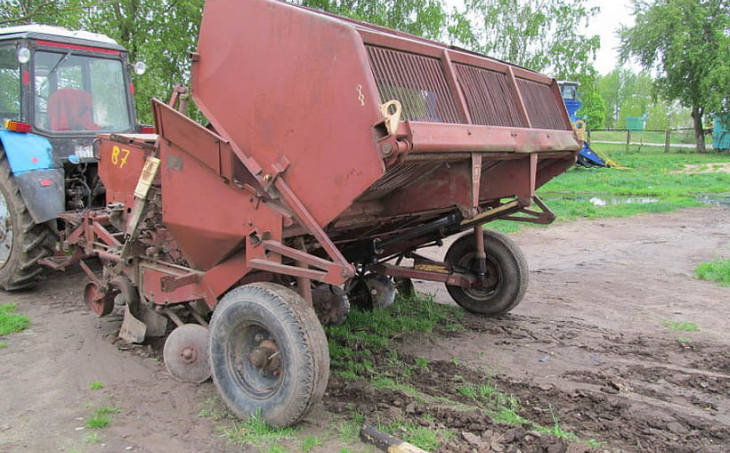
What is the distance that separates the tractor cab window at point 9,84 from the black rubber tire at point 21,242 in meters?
0.48

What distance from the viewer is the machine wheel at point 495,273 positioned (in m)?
5.21

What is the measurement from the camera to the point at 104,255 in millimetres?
4609

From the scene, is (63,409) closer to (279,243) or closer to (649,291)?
(279,243)

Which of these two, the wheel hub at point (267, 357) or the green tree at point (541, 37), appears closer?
the wheel hub at point (267, 357)

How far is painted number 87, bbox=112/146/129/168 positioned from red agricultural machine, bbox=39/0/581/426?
0.06 ft

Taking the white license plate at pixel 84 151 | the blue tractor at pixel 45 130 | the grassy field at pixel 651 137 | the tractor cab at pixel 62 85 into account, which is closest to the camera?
the blue tractor at pixel 45 130

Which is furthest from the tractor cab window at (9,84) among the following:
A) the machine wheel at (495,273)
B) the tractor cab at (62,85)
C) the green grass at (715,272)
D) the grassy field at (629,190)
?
the green grass at (715,272)

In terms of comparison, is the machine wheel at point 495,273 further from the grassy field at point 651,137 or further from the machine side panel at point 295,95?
the grassy field at point 651,137

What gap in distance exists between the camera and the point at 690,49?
91.8ft

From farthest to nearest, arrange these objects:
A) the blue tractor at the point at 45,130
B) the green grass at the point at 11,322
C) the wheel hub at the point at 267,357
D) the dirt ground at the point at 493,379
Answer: the blue tractor at the point at 45,130 → the green grass at the point at 11,322 → the wheel hub at the point at 267,357 → the dirt ground at the point at 493,379

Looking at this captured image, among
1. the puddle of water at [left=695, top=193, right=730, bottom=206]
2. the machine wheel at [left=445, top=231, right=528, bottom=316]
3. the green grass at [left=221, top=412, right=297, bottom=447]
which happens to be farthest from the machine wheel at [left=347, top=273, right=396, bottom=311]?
the puddle of water at [left=695, top=193, right=730, bottom=206]

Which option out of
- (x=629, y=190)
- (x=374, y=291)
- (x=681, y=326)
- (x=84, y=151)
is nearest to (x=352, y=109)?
(x=374, y=291)

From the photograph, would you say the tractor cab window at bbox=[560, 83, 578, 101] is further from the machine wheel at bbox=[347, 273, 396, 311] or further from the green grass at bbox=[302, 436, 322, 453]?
the green grass at bbox=[302, 436, 322, 453]

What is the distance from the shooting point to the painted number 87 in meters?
4.44
